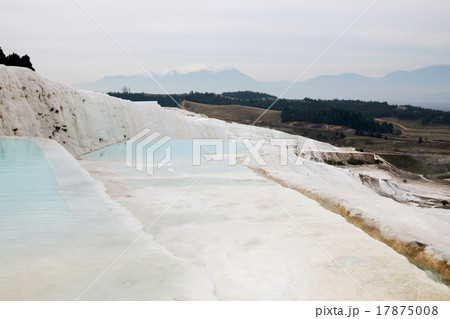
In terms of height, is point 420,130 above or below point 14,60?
below

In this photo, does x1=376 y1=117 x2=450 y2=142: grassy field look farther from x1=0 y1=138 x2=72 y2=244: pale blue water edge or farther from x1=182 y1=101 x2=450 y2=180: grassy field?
x1=0 y1=138 x2=72 y2=244: pale blue water edge

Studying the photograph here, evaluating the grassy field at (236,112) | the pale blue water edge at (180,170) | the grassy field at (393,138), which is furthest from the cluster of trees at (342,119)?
the pale blue water edge at (180,170)

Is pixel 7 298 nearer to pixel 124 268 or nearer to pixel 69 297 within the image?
pixel 69 297

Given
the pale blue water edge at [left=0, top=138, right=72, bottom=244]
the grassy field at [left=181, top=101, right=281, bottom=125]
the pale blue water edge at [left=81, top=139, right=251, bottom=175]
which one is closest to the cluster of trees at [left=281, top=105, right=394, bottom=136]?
the grassy field at [left=181, top=101, right=281, bottom=125]

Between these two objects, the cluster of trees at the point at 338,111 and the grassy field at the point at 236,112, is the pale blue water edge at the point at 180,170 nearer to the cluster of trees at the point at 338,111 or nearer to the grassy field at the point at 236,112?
the cluster of trees at the point at 338,111

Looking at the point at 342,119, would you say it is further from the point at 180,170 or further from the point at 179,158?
the point at 180,170

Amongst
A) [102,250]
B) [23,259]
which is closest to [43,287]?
[23,259]

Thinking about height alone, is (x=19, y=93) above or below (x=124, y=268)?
above

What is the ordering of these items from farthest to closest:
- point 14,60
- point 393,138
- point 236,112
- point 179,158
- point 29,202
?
point 236,112 < point 393,138 < point 14,60 < point 179,158 < point 29,202

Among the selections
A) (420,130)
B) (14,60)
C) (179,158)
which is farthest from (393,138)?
(179,158)
